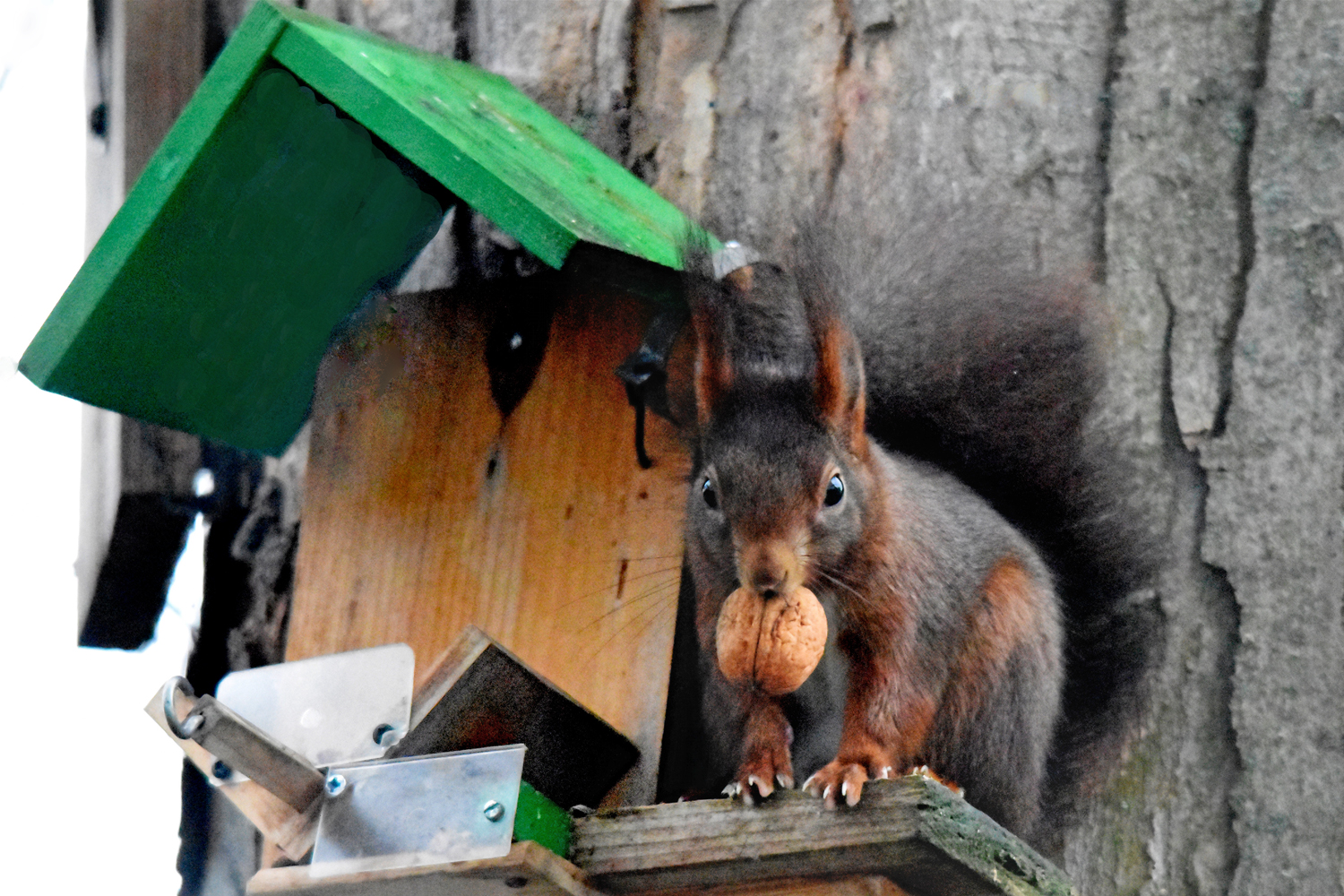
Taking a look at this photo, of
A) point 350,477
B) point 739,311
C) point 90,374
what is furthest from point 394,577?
point 739,311

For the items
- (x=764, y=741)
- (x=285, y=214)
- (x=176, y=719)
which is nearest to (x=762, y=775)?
(x=764, y=741)

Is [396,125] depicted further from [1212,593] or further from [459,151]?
[1212,593]

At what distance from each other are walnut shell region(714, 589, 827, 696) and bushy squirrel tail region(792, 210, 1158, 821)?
0.42 m

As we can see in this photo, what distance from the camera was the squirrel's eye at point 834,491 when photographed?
1312 mm

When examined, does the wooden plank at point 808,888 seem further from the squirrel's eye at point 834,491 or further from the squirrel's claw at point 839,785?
the squirrel's eye at point 834,491

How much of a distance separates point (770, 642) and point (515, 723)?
23 centimetres

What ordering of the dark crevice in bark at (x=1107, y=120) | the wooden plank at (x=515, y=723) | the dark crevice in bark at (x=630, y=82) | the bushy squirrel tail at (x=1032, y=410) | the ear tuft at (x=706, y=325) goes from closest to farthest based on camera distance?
the wooden plank at (x=515, y=723)
the ear tuft at (x=706, y=325)
the bushy squirrel tail at (x=1032, y=410)
the dark crevice in bark at (x=1107, y=120)
the dark crevice in bark at (x=630, y=82)

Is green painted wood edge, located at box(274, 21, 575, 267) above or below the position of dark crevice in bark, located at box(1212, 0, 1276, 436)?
below

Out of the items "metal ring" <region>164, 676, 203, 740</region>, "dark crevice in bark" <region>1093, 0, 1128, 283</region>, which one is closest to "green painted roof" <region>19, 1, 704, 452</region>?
"metal ring" <region>164, 676, 203, 740</region>

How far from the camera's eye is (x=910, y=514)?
1.44m

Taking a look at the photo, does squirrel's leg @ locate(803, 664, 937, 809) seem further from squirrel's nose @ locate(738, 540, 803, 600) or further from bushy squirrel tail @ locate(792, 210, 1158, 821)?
bushy squirrel tail @ locate(792, 210, 1158, 821)

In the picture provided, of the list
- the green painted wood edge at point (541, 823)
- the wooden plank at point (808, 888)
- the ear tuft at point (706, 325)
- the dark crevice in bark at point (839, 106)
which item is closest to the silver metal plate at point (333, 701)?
the green painted wood edge at point (541, 823)

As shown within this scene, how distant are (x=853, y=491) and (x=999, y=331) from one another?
32cm

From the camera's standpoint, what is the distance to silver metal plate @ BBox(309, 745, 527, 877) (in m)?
1.04
